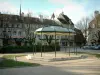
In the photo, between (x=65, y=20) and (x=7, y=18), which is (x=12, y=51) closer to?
(x=7, y=18)

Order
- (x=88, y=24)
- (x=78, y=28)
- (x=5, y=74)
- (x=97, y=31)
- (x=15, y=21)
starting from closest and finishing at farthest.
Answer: (x=5, y=74)
(x=15, y=21)
(x=97, y=31)
(x=88, y=24)
(x=78, y=28)

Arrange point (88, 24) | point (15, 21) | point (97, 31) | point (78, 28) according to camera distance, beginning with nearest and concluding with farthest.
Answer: point (15, 21) → point (97, 31) → point (88, 24) → point (78, 28)

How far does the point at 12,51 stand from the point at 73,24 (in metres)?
61.9

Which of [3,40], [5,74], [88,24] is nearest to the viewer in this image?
[5,74]

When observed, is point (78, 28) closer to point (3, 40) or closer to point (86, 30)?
point (86, 30)

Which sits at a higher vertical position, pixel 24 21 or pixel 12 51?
pixel 24 21

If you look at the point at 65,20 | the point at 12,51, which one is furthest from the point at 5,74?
the point at 65,20

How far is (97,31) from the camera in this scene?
85125 millimetres

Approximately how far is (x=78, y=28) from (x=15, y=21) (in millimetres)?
34252

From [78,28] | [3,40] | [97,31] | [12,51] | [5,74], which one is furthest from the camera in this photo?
[78,28]

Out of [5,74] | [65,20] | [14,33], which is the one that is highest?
[65,20]

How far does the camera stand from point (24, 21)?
253 ft

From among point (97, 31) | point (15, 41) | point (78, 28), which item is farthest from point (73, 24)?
point (15, 41)

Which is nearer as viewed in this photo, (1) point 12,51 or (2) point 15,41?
(1) point 12,51
